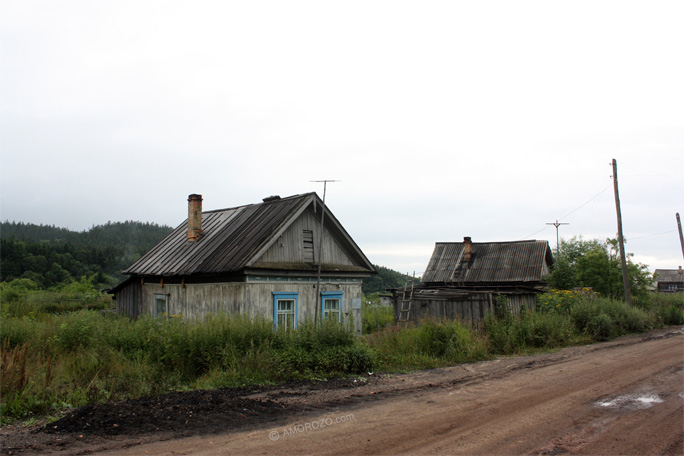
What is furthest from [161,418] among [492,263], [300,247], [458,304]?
[492,263]

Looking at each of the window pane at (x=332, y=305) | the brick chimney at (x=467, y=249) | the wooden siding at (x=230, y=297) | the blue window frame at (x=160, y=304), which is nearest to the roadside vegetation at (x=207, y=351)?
the wooden siding at (x=230, y=297)

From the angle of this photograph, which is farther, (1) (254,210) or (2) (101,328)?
(1) (254,210)

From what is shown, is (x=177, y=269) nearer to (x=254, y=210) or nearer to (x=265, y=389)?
(x=254, y=210)

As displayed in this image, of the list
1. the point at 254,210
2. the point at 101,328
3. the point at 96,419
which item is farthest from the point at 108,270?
the point at 96,419

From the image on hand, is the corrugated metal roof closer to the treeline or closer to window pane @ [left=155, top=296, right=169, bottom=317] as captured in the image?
window pane @ [left=155, top=296, right=169, bottom=317]

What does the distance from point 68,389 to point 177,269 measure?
342 inches

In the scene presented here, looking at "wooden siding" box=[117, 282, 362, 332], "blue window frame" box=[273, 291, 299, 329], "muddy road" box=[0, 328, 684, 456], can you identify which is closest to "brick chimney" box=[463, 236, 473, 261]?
"wooden siding" box=[117, 282, 362, 332]

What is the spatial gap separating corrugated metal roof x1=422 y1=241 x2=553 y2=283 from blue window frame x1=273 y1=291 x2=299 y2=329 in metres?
23.0

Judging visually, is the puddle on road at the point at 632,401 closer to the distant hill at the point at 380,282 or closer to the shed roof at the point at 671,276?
the distant hill at the point at 380,282

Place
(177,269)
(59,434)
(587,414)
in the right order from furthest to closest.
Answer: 1. (177,269)
2. (587,414)
3. (59,434)

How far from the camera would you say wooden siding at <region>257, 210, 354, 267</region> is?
598 inches

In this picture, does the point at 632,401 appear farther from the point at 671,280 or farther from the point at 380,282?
the point at 671,280

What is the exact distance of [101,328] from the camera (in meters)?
10.5

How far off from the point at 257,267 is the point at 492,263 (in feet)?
86.0
